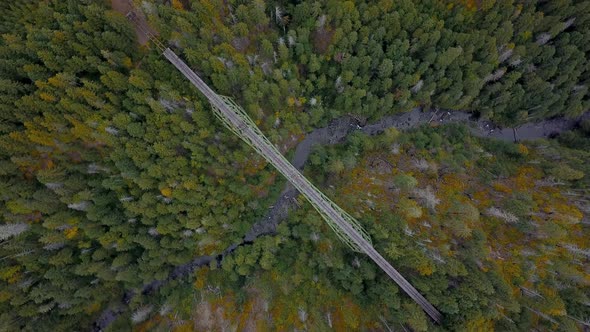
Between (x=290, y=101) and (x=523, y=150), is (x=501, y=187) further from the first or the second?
(x=290, y=101)

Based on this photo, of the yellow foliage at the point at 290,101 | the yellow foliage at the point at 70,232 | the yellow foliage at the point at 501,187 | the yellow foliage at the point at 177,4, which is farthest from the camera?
the yellow foliage at the point at 501,187

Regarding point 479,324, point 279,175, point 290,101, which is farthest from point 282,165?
point 479,324

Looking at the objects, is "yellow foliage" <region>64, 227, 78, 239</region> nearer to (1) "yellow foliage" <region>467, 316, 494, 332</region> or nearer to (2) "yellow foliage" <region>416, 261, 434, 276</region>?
(2) "yellow foliage" <region>416, 261, 434, 276</region>

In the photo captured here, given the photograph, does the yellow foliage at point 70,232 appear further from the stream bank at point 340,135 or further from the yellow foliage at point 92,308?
the stream bank at point 340,135

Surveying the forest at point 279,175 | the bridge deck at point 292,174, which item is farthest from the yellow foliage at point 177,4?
the bridge deck at point 292,174

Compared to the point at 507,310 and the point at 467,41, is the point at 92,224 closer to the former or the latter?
the point at 507,310

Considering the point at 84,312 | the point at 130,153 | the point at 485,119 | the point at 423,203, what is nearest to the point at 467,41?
the point at 485,119

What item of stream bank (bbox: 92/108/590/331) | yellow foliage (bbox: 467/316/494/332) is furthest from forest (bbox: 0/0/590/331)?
stream bank (bbox: 92/108/590/331)
